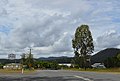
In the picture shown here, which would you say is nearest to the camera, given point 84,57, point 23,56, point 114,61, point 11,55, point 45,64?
point 11,55

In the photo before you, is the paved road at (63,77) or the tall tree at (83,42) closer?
the paved road at (63,77)

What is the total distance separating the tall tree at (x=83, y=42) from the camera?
96250 mm

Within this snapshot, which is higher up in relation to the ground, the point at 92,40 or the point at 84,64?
the point at 92,40

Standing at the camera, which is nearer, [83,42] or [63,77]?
[63,77]

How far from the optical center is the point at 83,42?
98.2 metres

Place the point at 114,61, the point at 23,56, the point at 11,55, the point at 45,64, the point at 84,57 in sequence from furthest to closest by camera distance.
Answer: the point at 45,64
the point at 23,56
the point at 114,61
the point at 84,57
the point at 11,55

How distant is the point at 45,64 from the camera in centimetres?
17612

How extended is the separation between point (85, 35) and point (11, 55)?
45980 millimetres

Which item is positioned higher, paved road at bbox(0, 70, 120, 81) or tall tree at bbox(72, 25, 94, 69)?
tall tree at bbox(72, 25, 94, 69)

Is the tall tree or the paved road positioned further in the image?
the tall tree

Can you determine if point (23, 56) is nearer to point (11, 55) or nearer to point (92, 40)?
point (92, 40)

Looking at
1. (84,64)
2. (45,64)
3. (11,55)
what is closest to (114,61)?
(84,64)

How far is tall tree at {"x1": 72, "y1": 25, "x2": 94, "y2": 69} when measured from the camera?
96.2m

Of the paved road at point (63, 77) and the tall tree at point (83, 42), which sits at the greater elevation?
the tall tree at point (83, 42)
